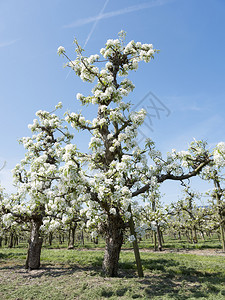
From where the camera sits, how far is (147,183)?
34.2ft

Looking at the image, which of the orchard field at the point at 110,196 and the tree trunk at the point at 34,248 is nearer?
the orchard field at the point at 110,196

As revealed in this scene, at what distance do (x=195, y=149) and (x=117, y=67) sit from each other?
6780 mm

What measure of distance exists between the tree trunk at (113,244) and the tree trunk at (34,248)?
5.81 metres

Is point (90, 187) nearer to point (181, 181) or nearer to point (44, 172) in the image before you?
point (44, 172)

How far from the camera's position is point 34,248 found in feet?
45.2

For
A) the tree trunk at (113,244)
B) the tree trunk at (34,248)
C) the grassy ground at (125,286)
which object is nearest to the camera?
the grassy ground at (125,286)

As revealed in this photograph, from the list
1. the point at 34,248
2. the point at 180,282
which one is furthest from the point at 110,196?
the point at 34,248

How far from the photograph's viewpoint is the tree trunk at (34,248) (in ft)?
44.0

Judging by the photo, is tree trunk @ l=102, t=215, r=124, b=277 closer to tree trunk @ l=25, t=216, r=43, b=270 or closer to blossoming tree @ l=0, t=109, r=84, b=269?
blossoming tree @ l=0, t=109, r=84, b=269

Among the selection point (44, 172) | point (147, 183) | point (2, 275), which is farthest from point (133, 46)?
point (2, 275)

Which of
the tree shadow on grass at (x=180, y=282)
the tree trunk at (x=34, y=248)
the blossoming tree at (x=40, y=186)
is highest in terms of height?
the blossoming tree at (x=40, y=186)

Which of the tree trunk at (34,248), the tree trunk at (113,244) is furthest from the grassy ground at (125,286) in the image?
the tree trunk at (34,248)

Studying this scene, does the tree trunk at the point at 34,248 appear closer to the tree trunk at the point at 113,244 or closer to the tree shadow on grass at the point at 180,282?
the tree trunk at the point at 113,244

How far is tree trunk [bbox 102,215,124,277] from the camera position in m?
10.0
